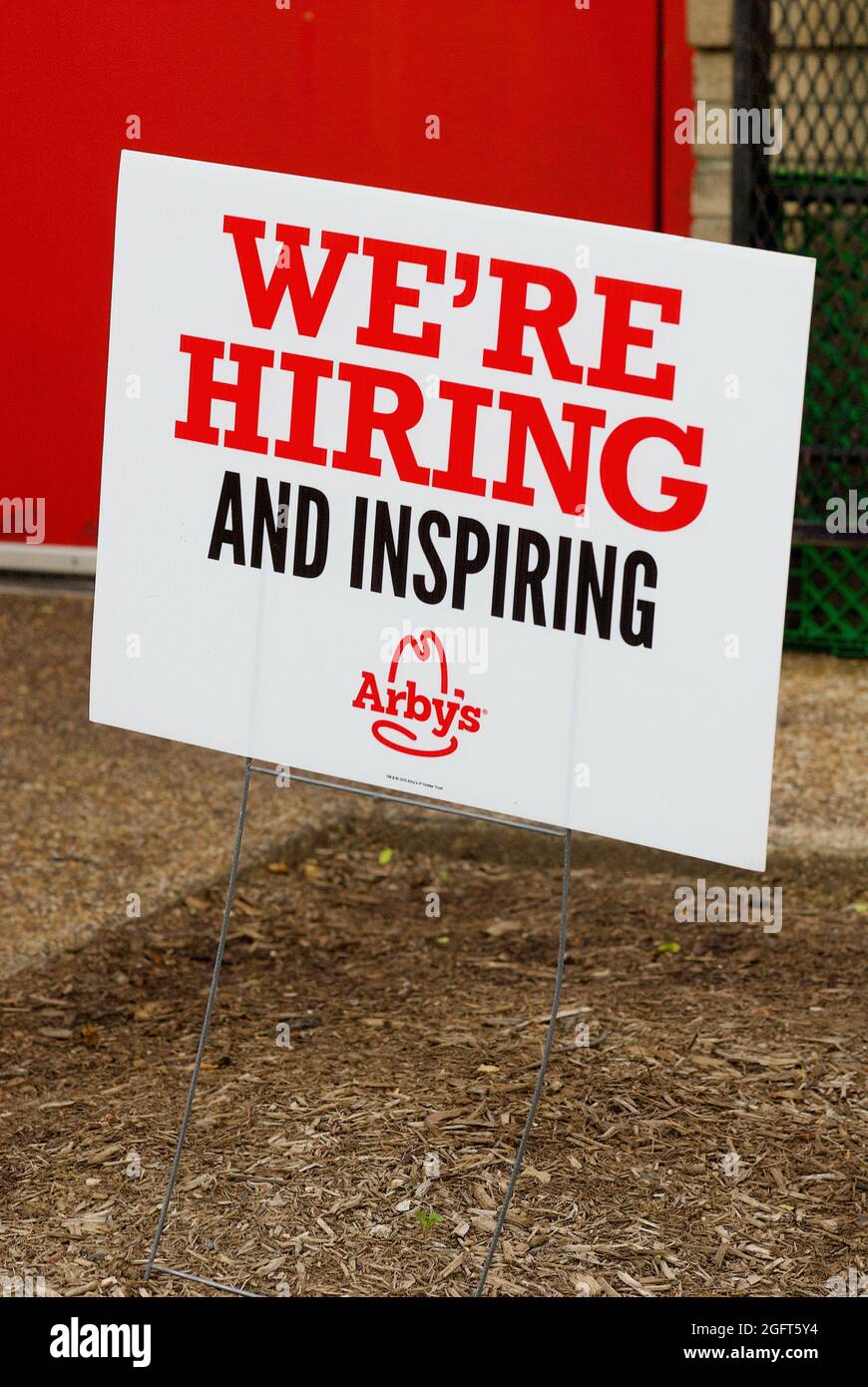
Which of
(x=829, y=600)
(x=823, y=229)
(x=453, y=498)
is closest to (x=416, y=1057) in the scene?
(x=453, y=498)

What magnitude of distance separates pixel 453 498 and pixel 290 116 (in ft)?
16.7

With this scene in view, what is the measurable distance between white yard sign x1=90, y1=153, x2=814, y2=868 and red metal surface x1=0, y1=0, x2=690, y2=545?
4.56 meters

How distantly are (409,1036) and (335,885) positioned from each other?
1081 mm

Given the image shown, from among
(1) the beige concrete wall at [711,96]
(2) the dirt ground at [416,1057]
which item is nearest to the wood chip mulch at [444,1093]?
(2) the dirt ground at [416,1057]

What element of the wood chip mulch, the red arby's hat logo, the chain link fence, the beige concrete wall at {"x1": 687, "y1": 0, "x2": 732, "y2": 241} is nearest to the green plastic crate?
the chain link fence

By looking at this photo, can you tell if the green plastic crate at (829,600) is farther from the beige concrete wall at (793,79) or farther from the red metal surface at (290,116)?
the red metal surface at (290,116)

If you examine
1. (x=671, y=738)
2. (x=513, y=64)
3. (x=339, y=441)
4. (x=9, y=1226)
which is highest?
(x=513, y=64)

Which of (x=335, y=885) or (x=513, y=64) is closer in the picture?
(x=335, y=885)

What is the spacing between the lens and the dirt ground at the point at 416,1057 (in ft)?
10.5

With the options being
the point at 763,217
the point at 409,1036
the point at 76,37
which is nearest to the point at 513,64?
the point at 763,217

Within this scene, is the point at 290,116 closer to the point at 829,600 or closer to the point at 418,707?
the point at 829,600

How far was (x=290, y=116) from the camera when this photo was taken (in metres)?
7.39

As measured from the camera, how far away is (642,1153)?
348cm

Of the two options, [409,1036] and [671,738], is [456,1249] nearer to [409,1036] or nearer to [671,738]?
[409,1036]
